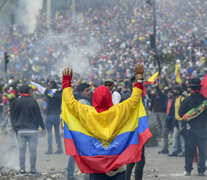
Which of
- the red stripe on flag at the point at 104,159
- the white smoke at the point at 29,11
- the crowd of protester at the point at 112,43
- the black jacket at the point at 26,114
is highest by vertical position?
the white smoke at the point at 29,11

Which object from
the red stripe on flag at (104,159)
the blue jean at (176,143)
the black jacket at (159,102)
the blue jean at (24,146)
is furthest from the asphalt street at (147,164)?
the red stripe on flag at (104,159)

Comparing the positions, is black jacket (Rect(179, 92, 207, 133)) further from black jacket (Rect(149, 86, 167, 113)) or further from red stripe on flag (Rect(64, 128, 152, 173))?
red stripe on flag (Rect(64, 128, 152, 173))

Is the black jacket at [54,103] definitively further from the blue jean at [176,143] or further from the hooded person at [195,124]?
the hooded person at [195,124]

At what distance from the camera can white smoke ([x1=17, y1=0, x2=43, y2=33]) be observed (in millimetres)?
48569

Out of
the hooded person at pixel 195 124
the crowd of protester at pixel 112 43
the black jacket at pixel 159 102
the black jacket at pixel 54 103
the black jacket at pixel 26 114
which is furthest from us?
the crowd of protester at pixel 112 43

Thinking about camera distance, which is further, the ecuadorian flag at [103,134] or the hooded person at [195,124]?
the hooded person at [195,124]

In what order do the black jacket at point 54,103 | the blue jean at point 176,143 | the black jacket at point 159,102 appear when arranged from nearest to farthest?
the blue jean at point 176,143 < the black jacket at point 54,103 < the black jacket at point 159,102

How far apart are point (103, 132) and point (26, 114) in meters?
3.84

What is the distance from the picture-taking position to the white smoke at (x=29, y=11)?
48.6 m

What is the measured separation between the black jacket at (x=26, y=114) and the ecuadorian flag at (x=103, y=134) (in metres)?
3.38

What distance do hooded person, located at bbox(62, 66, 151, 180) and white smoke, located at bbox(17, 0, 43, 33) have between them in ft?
140

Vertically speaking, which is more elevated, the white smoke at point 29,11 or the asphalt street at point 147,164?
the white smoke at point 29,11

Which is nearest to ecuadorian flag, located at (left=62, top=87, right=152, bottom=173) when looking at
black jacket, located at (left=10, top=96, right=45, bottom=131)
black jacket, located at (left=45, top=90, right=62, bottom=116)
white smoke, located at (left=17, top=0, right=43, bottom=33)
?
black jacket, located at (left=10, top=96, right=45, bottom=131)

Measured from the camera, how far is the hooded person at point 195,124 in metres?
7.49
